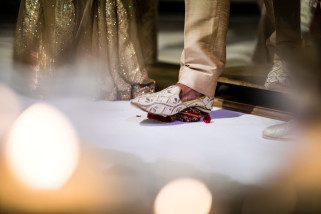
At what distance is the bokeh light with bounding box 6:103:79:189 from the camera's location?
128 centimetres

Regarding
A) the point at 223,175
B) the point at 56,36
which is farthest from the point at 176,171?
the point at 56,36

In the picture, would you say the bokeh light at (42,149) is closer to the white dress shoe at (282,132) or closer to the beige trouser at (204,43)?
the beige trouser at (204,43)

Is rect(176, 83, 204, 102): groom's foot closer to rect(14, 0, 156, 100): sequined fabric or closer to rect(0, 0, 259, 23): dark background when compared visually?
rect(14, 0, 156, 100): sequined fabric

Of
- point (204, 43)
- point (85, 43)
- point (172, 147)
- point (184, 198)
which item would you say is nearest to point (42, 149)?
point (172, 147)

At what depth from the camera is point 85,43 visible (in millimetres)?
2102

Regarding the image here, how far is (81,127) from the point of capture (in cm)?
169

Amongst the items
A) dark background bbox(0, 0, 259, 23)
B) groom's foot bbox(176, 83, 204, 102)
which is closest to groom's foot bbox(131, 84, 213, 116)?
groom's foot bbox(176, 83, 204, 102)

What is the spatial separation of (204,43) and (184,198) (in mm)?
706

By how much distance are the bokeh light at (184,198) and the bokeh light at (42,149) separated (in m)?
0.24

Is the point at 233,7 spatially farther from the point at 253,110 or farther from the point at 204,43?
the point at 204,43

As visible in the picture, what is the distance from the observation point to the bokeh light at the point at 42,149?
4.18ft

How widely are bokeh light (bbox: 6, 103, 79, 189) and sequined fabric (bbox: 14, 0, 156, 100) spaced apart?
32cm

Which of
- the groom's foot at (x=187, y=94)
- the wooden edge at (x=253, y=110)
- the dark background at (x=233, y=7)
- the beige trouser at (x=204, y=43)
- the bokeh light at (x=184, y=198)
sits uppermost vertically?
the beige trouser at (x=204, y=43)

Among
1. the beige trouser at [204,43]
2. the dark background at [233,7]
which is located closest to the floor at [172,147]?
the beige trouser at [204,43]
